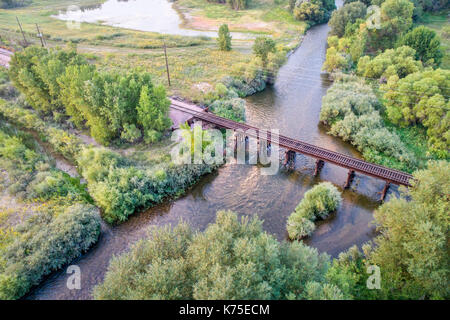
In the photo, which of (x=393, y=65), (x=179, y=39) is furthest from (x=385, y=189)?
(x=179, y=39)

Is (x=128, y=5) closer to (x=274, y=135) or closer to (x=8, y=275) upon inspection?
(x=274, y=135)

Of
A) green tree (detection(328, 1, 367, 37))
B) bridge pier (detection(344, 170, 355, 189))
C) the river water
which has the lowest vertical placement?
the river water

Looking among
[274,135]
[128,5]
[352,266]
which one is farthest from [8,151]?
[128,5]

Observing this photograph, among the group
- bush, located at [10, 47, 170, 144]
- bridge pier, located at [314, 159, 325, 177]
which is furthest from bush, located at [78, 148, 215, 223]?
bridge pier, located at [314, 159, 325, 177]

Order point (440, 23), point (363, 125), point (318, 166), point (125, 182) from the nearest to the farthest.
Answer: point (125, 182) < point (318, 166) < point (363, 125) < point (440, 23)

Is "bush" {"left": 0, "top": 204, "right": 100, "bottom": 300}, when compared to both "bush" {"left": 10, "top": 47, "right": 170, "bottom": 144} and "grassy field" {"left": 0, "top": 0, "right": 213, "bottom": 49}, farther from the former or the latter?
"grassy field" {"left": 0, "top": 0, "right": 213, "bottom": 49}

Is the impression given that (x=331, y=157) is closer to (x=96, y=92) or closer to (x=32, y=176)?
(x=96, y=92)
